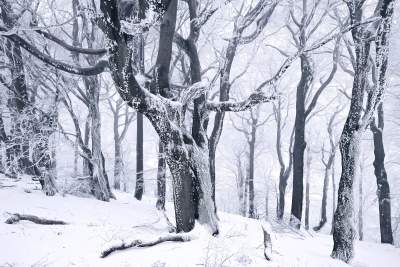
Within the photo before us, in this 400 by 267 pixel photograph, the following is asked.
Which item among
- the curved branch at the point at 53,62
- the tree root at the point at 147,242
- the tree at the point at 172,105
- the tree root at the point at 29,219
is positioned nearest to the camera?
the tree root at the point at 147,242

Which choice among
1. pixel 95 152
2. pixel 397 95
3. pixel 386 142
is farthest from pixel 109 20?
pixel 386 142

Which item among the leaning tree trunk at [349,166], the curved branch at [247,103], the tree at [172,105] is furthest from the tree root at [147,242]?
the leaning tree trunk at [349,166]

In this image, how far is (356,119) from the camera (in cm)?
710

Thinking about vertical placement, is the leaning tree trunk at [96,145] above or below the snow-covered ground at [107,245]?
above

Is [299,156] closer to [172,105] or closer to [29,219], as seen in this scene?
[172,105]

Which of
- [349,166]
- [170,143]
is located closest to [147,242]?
[170,143]

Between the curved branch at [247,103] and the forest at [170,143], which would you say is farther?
the curved branch at [247,103]

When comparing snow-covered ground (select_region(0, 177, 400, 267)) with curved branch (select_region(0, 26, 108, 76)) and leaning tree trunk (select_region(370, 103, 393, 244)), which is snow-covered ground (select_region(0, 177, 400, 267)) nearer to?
curved branch (select_region(0, 26, 108, 76))

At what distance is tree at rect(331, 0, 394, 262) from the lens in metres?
6.94

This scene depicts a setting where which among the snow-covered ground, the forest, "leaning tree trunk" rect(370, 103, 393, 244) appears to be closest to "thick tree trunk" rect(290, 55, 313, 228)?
the forest

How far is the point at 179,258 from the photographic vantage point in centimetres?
511

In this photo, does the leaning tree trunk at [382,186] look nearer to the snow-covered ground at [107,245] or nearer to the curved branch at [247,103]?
the snow-covered ground at [107,245]

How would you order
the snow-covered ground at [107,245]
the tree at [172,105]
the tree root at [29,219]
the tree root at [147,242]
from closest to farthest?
the snow-covered ground at [107,245] < the tree root at [147,242] < the tree at [172,105] < the tree root at [29,219]

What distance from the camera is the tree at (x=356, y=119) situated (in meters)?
6.94
